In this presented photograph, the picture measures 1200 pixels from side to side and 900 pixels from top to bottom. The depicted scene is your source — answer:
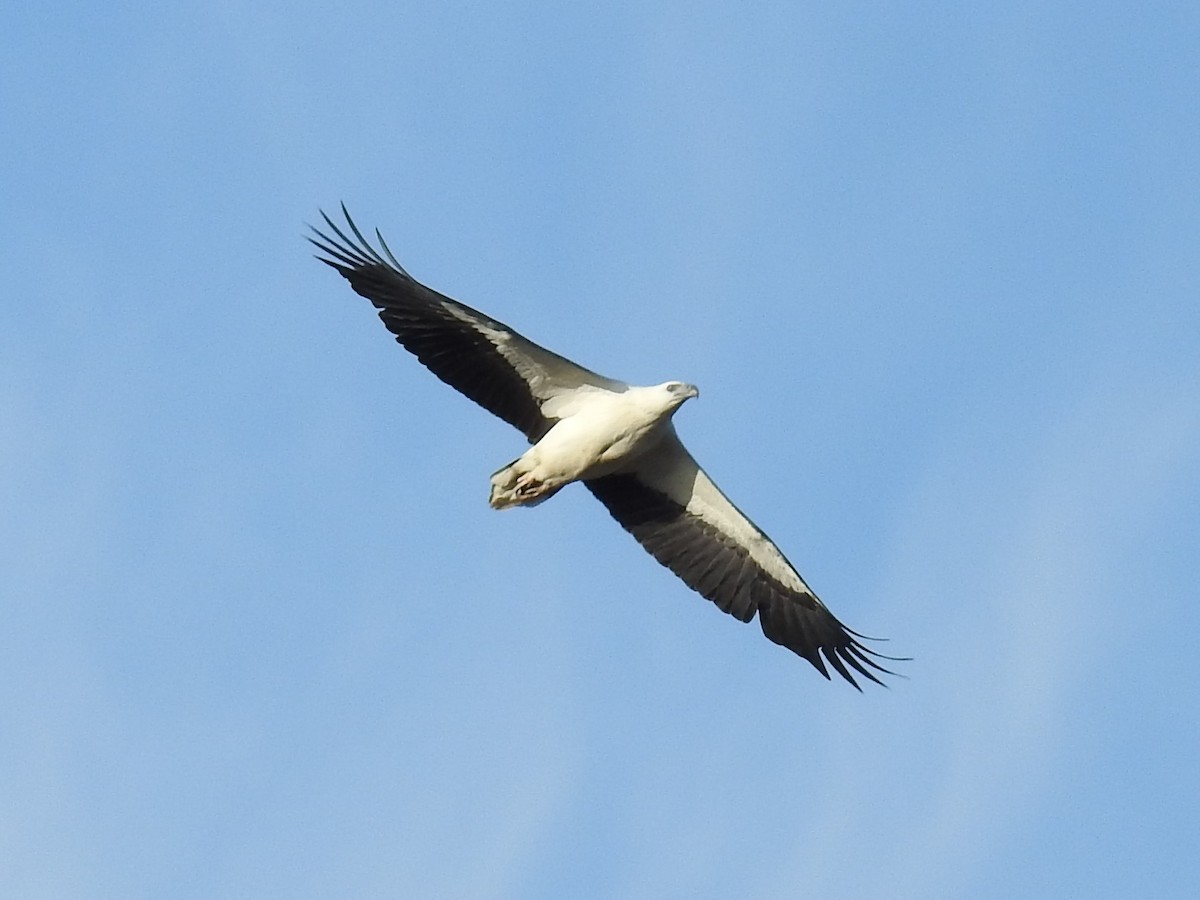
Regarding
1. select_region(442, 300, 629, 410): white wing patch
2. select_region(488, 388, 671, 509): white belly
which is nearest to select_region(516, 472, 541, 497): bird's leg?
select_region(488, 388, 671, 509): white belly

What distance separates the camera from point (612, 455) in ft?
68.1

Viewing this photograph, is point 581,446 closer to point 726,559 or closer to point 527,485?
point 527,485

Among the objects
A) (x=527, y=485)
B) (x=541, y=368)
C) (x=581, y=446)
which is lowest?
(x=527, y=485)

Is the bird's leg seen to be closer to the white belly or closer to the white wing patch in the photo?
the white belly

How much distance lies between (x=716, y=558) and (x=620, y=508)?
3.60 ft

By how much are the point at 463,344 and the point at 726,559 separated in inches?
139

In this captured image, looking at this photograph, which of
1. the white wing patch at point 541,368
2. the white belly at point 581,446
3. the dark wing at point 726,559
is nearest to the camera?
the white belly at point 581,446

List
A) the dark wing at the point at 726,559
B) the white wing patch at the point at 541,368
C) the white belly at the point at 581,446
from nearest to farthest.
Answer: the white belly at the point at 581,446 → the white wing patch at the point at 541,368 → the dark wing at the point at 726,559

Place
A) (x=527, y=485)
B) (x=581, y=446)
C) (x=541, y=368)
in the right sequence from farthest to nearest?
1. (x=541, y=368)
2. (x=527, y=485)
3. (x=581, y=446)

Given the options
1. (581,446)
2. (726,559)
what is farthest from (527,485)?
(726,559)

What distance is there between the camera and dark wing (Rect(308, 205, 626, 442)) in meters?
20.7

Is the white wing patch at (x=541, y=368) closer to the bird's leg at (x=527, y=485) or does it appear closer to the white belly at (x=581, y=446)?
the white belly at (x=581, y=446)

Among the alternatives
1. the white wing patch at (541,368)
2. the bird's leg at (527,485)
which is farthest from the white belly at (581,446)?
the white wing patch at (541,368)

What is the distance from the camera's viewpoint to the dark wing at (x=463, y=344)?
67.9ft
